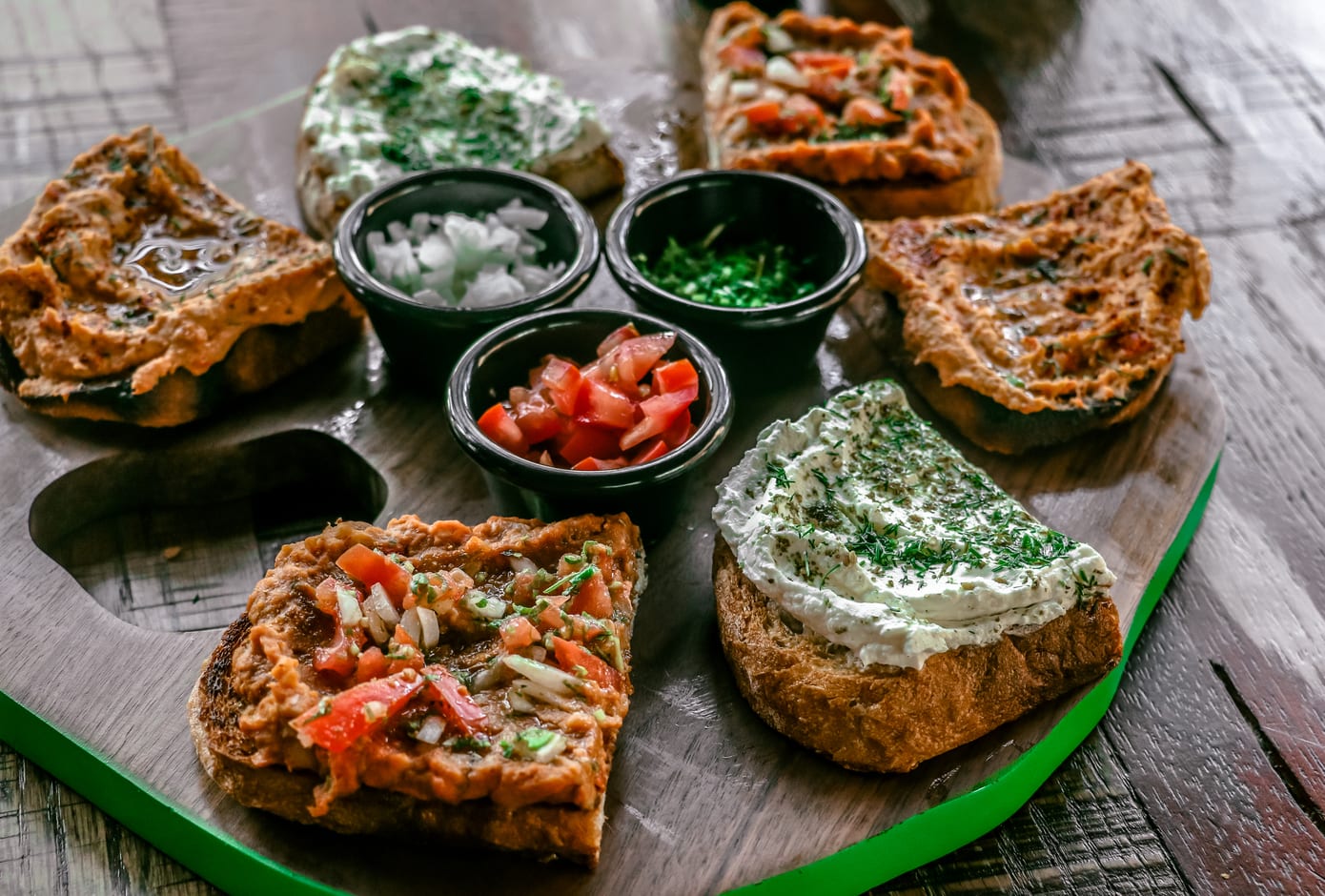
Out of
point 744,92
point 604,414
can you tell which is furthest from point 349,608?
point 744,92

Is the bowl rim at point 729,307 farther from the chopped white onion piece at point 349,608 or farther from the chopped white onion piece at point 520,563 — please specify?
the chopped white onion piece at point 349,608

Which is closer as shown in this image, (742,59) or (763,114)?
(763,114)

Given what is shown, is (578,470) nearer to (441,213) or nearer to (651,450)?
(651,450)

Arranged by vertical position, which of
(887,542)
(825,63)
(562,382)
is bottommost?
(887,542)

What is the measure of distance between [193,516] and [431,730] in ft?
5.91

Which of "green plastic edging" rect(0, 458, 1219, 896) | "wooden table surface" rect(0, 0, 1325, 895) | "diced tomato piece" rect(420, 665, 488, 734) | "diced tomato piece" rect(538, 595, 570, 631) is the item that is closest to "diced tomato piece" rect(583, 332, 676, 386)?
"diced tomato piece" rect(538, 595, 570, 631)

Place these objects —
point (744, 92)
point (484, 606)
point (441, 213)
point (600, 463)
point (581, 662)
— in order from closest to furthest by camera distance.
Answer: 1. point (581, 662)
2. point (484, 606)
3. point (600, 463)
4. point (441, 213)
5. point (744, 92)

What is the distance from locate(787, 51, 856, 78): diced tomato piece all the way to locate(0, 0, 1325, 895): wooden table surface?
42.5 inches

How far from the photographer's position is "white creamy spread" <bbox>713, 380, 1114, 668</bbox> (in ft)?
11.0

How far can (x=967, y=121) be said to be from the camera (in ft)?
17.8

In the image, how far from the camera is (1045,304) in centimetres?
451

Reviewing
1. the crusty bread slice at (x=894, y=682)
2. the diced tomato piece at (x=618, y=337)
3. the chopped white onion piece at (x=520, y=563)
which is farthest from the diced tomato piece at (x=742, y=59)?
the chopped white onion piece at (x=520, y=563)

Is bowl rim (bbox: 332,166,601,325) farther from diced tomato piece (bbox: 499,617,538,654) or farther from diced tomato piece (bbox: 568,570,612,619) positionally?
diced tomato piece (bbox: 499,617,538,654)

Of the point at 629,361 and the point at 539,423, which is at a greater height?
the point at 629,361
